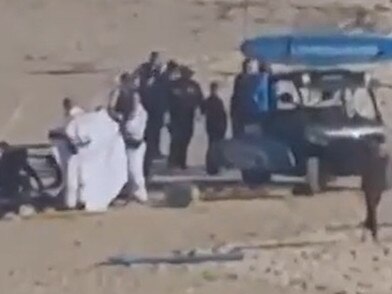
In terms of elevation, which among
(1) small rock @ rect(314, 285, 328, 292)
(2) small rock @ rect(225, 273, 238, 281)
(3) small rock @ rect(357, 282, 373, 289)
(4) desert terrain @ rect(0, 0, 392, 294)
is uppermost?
(4) desert terrain @ rect(0, 0, 392, 294)

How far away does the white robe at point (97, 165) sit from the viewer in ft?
11.2

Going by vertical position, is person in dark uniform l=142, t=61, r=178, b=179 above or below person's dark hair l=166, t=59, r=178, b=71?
below

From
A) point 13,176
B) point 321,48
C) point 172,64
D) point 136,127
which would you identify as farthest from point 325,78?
point 13,176

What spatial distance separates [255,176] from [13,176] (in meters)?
0.74

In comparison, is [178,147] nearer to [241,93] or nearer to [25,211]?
[241,93]

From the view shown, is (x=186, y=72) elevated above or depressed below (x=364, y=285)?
above

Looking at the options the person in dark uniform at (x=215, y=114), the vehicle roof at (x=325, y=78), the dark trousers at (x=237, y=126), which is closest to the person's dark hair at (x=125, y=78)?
the person in dark uniform at (x=215, y=114)

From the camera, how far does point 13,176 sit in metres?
3.42

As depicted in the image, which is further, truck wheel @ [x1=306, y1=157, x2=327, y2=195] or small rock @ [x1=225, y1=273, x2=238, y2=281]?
truck wheel @ [x1=306, y1=157, x2=327, y2=195]

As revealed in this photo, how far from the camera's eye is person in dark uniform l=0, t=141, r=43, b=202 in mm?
3391

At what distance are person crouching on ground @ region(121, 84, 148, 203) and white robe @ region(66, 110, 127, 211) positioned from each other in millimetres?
19

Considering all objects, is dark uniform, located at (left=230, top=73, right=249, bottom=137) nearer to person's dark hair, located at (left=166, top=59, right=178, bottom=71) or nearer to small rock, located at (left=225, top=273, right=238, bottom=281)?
person's dark hair, located at (left=166, top=59, right=178, bottom=71)

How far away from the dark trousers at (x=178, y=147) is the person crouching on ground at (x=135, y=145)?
0.09 m

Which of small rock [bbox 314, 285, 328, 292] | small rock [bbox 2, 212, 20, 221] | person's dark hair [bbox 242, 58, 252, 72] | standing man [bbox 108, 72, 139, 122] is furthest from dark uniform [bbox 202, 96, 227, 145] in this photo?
small rock [bbox 2, 212, 20, 221]
